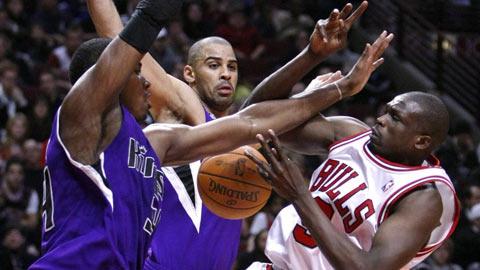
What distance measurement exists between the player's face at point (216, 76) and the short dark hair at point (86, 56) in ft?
6.27

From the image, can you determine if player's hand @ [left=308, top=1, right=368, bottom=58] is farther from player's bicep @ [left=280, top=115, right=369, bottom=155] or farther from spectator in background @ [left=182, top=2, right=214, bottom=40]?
spectator in background @ [left=182, top=2, right=214, bottom=40]

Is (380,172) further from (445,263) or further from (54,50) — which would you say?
(54,50)

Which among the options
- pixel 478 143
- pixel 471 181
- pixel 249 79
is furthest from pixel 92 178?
pixel 478 143

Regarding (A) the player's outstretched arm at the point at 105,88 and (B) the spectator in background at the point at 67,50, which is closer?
(A) the player's outstretched arm at the point at 105,88

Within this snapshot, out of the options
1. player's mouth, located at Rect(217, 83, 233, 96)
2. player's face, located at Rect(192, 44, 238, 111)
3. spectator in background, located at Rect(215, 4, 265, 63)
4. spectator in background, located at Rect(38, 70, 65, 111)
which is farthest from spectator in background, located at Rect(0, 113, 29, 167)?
player's mouth, located at Rect(217, 83, 233, 96)

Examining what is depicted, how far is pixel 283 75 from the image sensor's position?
473 cm

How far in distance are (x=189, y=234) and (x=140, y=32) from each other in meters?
1.74

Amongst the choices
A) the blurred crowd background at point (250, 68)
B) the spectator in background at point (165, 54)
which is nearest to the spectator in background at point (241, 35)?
the blurred crowd background at point (250, 68)

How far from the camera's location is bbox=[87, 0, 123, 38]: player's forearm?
17.1ft

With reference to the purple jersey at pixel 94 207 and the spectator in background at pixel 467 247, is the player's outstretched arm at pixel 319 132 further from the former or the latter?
the spectator in background at pixel 467 247

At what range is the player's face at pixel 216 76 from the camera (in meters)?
5.79

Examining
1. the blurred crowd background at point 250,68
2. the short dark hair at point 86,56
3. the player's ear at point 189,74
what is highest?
the short dark hair at point 86,56

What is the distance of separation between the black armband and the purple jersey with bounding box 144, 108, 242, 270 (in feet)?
5.14

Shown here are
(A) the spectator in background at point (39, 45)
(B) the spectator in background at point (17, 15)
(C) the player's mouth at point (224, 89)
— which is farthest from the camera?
(B) the spectator in background at point (17, 15)
